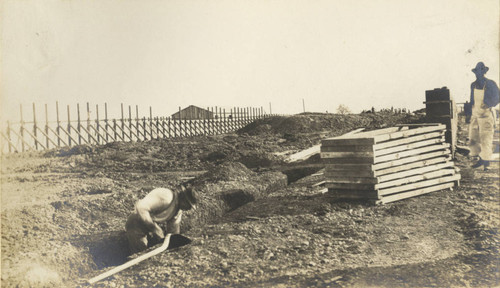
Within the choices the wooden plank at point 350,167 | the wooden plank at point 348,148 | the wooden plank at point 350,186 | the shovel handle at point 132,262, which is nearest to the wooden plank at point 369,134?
the wooden plank at point 348,148

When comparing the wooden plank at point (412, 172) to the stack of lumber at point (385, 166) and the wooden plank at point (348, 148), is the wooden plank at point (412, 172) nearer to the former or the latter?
the stack of lumber at point (385, 166)

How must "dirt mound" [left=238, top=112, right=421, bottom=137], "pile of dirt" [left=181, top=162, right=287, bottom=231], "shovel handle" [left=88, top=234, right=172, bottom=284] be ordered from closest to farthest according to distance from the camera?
"shovel handle" [left=88, top=234, right=172, bottom=284] → "pile of dirt" [left=181, top=162, right=287, bottom=231] → "dirt mound" [left=238, top=112, right=421, bottom=137]

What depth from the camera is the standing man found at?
7766 millimetres

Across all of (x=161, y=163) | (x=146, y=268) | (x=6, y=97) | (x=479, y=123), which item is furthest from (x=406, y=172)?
(x=161, y=163)

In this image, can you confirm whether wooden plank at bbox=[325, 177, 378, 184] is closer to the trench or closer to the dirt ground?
the dirt ground

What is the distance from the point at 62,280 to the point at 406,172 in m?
6.16

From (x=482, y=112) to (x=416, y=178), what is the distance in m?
2.32

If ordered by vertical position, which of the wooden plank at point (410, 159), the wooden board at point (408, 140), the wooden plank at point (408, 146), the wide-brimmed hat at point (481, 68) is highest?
the wide-brimmed hat at point (481, 68)

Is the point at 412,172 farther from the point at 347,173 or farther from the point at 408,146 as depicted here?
the point at 347,173

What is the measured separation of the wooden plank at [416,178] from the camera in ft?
23.3

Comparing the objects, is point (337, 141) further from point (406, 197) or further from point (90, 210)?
point (90, 210)

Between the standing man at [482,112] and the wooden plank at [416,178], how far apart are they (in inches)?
48.6

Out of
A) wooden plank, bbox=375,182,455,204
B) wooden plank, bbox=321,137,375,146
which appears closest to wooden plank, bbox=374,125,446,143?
wooden plank, bbox=321,137,375,146

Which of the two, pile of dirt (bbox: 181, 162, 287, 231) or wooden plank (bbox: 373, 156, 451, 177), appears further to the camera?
pile of dirt (bbox: 181, 162, 287, 231)
